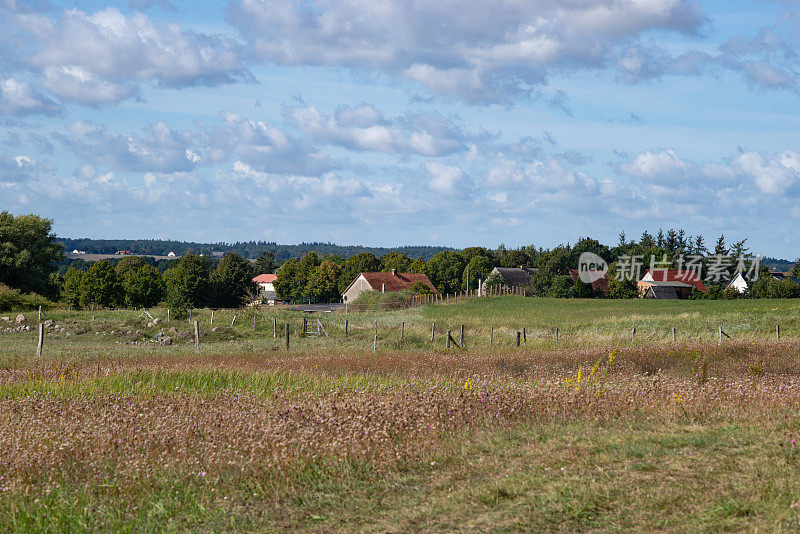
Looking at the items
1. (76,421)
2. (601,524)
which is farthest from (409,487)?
(76,421)

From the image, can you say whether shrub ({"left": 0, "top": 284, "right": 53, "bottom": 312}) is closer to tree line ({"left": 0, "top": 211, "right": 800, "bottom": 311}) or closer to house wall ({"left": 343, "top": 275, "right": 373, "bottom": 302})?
tree line ({"left": 0, "top": 211, "right": 800, "bottom": 311})

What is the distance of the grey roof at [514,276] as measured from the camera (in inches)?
4737

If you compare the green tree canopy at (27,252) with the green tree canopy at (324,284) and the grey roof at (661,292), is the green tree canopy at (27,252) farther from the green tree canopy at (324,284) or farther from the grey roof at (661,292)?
the grey roof at (661,292)

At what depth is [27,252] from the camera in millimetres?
70500

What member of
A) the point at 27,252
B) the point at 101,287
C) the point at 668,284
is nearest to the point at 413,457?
the point at 27,252

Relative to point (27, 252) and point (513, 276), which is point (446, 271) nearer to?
point (513, 276)

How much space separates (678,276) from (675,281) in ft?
9.37

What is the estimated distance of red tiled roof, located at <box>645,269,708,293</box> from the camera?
384 ft

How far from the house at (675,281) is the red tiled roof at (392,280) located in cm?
3691

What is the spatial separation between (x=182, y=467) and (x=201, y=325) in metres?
35.7

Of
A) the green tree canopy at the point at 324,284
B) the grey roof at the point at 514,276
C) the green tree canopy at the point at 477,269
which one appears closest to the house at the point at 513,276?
the grey roof at the point at 514,276

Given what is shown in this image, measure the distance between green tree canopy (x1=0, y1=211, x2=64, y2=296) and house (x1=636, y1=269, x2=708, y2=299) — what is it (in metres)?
86.3

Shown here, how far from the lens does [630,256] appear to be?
126 m

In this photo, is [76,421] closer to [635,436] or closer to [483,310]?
[635,436]
